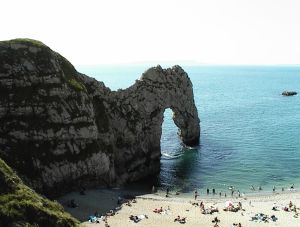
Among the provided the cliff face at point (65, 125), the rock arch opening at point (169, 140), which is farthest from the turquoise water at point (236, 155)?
the cliff face at point (65, 125)

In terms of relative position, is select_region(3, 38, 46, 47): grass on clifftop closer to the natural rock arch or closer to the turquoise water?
the natural rock arch

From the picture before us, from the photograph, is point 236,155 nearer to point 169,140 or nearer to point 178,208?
point 169,140

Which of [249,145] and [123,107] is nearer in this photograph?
[123,107]

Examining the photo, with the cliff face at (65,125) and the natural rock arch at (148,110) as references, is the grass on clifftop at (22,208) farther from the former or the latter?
the natural rock arch at (148,110)

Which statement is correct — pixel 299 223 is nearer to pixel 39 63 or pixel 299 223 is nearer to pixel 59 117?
pixel 59 117

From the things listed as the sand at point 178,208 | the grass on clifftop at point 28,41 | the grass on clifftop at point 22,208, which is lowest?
the sand at point 178,208

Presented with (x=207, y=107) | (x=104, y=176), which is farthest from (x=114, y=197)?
(x=207, y=107)
